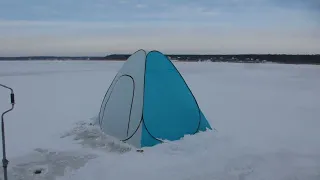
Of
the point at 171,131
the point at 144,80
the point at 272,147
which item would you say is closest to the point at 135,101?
the point at 144,80

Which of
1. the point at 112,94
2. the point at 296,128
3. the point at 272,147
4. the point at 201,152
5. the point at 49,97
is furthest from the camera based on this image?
the point at 49,97

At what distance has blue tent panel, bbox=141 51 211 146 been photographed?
644cm

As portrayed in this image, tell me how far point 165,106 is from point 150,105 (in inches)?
12.2

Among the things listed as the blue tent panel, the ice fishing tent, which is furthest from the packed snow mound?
the blue tent panel

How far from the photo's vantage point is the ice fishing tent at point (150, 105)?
6438mm

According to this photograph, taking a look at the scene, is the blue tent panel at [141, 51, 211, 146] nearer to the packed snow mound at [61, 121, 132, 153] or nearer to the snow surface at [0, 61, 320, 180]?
Answer: the snow surface at [0, 61, 320, 180]

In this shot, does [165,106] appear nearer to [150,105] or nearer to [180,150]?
[150,105]

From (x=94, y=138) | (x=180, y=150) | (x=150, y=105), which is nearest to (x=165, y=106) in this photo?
(x=150, y=105)

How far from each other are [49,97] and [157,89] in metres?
8.87

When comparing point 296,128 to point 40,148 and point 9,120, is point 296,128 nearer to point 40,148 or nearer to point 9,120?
point 40,148

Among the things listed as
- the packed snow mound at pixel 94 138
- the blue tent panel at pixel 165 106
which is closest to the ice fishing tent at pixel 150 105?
the blue tent panel at pixel 165 106

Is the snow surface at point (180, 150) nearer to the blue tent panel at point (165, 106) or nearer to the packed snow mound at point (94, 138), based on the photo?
the packed snow mound at point (94, 138)

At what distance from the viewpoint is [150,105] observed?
6.52m

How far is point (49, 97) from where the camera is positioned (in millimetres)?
14328
